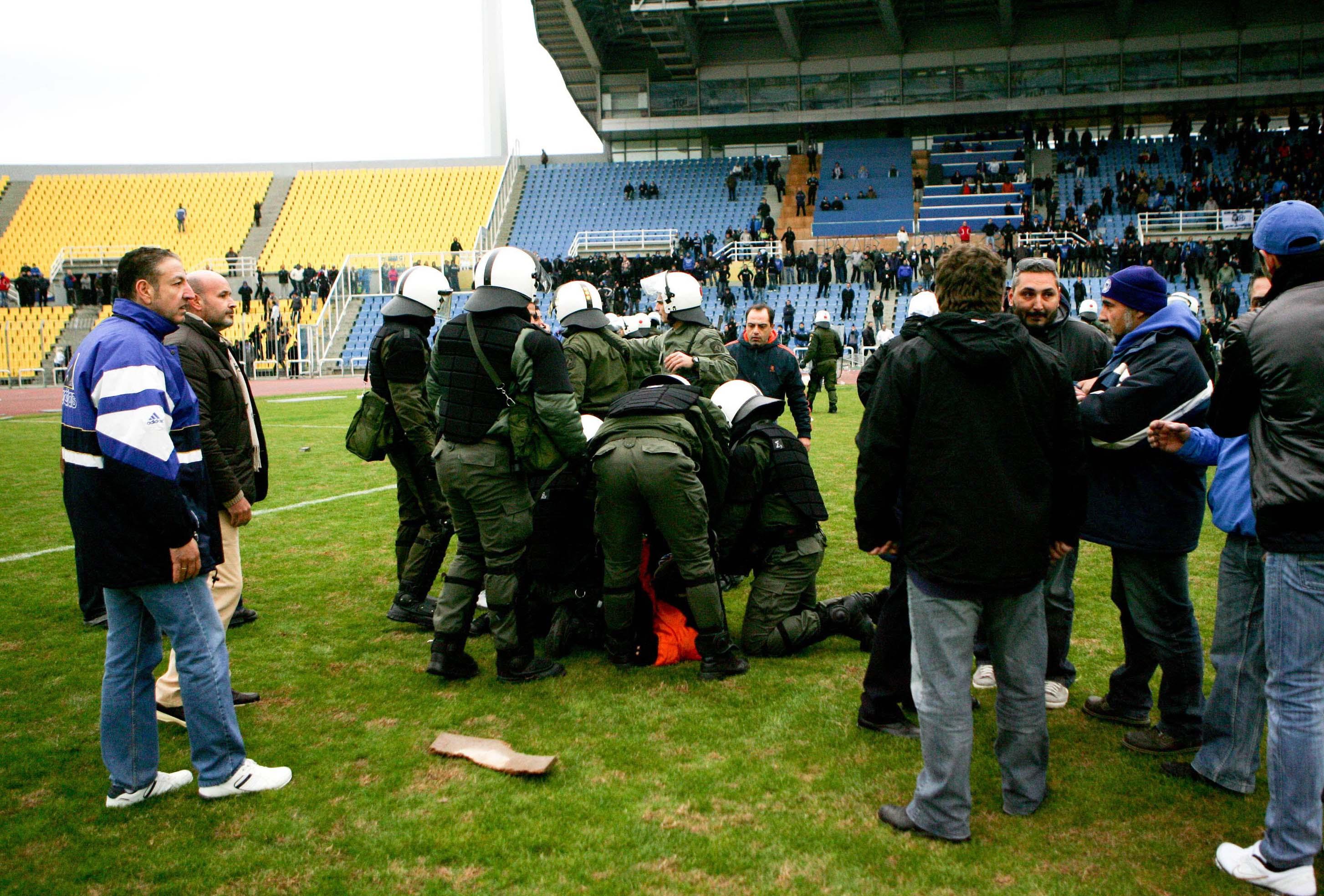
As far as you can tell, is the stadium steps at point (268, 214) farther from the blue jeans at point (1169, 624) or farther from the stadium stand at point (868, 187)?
the blue jeans at point (1169, 624)

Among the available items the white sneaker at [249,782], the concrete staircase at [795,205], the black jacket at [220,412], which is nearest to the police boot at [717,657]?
the white sneaker at [249,782]

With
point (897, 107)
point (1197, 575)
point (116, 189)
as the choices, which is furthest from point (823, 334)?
point (116, 189)

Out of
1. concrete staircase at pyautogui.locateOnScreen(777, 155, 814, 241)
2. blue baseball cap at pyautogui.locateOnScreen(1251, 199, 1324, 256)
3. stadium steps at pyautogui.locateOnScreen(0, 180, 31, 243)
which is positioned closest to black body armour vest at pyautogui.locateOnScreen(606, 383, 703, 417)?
blue baseball cap at pyautogui.locateOnScreen(1251, 199, 1324, 256)

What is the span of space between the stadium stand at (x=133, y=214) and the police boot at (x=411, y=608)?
138 feet

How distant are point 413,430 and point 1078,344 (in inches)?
146

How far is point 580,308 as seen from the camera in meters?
6.55

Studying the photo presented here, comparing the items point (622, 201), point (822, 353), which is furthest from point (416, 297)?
point (622, 201)

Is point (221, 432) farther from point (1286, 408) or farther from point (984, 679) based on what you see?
point (1286, 408)

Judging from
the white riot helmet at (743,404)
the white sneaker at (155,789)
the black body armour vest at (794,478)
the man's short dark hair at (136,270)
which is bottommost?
the white sneaker at (155,789)

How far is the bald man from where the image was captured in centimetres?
475

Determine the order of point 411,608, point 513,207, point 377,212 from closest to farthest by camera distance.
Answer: point 411,608 → point 377,212 → point 513,207

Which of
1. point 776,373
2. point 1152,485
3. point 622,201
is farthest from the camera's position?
point 622,201

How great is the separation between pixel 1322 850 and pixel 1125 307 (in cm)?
211

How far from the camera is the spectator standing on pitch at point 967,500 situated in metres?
3.32
